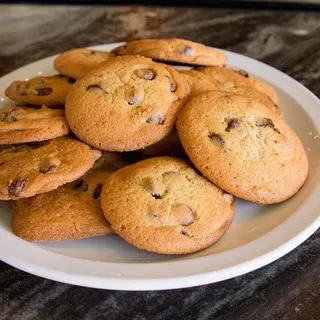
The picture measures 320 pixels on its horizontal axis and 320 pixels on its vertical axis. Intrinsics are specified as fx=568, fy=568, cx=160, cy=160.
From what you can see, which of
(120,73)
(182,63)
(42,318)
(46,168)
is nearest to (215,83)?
(182,63)

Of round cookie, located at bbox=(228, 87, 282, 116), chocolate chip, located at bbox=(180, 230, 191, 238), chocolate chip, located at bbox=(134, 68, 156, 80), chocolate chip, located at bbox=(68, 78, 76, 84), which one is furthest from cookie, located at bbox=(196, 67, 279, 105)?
chocolate chip, located at bbox=(180, 230, 191, 238)

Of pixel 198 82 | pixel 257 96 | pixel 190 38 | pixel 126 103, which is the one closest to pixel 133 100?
pixel 126 103

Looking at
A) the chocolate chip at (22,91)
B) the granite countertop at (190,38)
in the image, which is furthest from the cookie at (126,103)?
the granite countertop at (190,38)

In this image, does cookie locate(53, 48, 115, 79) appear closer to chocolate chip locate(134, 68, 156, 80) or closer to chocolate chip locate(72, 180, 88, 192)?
chocolate chip locate(134, 68, 156, 80)

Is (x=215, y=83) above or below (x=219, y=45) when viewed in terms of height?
above

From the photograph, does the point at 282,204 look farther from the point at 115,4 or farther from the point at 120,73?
the point at 115,4

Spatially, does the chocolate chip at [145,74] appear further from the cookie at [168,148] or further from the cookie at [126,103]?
the cookie at [168,148]

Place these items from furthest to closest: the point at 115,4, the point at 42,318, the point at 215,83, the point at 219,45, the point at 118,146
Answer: the point at 115,4
the point at 219,45
the point at 215,83
the point at 118,146
the point at 42,318
